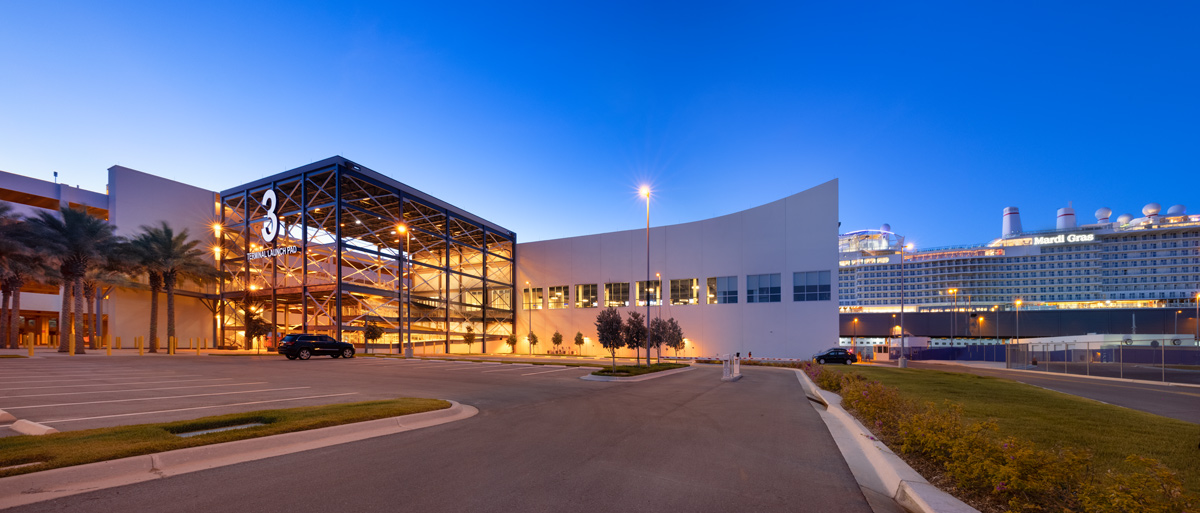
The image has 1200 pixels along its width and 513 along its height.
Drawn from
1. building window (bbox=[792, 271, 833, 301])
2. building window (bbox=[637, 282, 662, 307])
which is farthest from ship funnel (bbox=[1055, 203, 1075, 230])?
building window (bbox=[637, 282, 662, 307])

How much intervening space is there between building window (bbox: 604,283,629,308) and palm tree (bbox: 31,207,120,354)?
4454 cm

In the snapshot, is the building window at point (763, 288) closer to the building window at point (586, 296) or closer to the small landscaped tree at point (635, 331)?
the building window at point (586, 296)

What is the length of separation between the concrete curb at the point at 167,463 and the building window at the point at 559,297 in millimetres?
55248

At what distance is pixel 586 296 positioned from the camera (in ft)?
209

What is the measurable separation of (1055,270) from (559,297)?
112 metres

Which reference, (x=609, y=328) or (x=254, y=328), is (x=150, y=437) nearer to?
(x=609, y=328)

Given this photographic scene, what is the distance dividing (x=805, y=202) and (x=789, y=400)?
134 ft

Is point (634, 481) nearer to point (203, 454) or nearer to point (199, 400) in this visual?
point (203, 454)

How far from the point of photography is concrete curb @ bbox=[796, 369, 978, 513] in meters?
5.16

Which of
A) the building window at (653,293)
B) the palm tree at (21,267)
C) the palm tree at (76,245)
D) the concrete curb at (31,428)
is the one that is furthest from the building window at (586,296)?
the concrete curb at (31,428)

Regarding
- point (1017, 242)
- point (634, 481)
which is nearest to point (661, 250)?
point (634, 481)

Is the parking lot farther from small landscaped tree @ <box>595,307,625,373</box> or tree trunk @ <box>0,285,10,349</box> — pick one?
tree trunk @ <box>0,285,10,349</box>

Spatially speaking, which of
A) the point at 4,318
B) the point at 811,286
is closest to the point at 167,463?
the point at 4,318

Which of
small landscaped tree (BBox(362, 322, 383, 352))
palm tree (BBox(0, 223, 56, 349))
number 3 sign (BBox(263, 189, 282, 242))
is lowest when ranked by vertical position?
small landscaped tree (BBox(362, 322, 383, 352))
